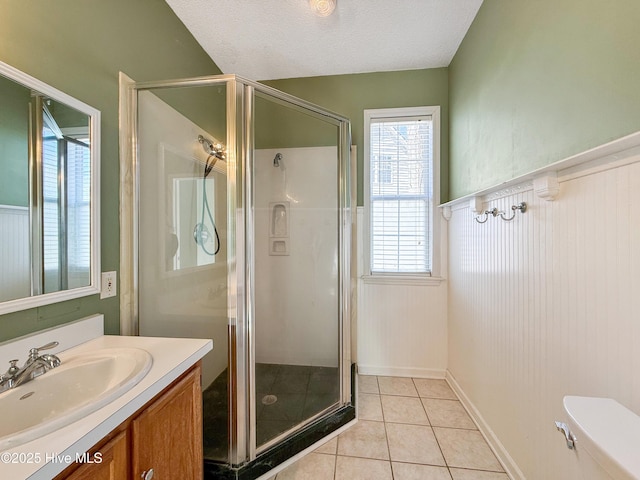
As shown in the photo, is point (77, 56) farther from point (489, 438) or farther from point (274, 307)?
point (489, 438)

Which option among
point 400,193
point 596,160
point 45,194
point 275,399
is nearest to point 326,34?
point 400,193

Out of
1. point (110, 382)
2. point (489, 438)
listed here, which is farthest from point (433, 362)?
point (110, 382)

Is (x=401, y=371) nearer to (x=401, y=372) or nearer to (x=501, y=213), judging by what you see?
(x=401, y=372)

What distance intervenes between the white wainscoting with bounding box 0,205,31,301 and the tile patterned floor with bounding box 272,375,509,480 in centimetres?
144

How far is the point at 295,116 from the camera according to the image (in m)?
1.84

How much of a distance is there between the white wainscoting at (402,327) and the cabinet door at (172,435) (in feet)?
5.23

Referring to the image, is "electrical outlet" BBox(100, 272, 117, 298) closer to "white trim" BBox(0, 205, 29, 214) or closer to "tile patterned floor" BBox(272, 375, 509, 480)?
"white trim" BBox(0, 205, 29, 214)

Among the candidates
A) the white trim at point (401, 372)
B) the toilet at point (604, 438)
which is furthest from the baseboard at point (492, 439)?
the toilet at point (604, 438)

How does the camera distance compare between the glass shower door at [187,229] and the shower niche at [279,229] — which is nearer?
the glass shower door at [187,229]

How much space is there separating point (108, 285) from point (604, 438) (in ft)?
5.99

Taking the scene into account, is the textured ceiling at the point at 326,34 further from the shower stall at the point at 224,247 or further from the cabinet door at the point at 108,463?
the cabinet door at the point at 108,463

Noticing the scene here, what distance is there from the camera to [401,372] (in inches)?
90.3

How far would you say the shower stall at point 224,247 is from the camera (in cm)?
132

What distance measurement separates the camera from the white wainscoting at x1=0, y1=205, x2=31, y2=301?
835 mm
